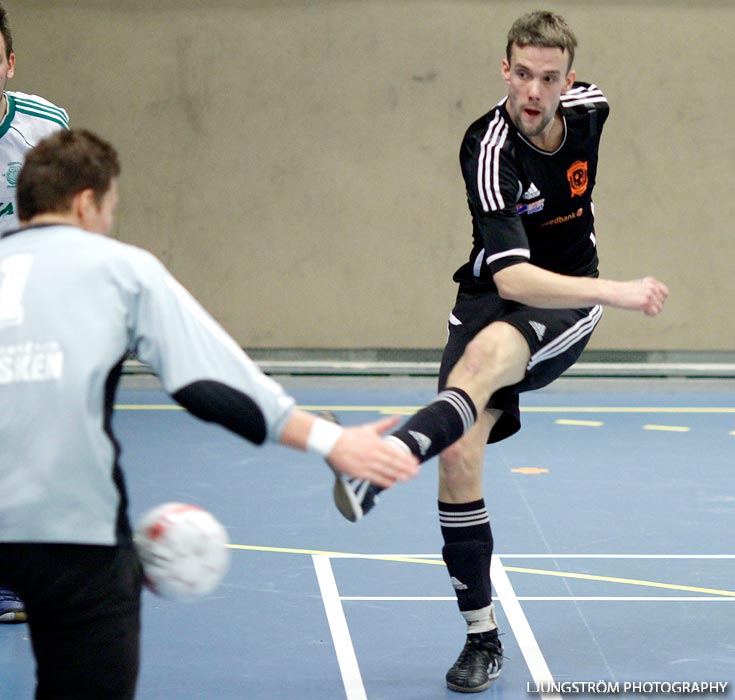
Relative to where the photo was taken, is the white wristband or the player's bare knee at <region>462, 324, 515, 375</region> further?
the player's bare knee at <region>462, 324, 515, 375</region>

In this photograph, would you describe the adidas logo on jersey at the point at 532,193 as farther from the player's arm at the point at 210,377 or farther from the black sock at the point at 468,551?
the player's arm at the point at 210,377

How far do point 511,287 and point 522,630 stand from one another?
147 centimetres

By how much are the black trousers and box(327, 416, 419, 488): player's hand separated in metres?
0.57

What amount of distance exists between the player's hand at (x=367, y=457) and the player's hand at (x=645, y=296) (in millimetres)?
1323

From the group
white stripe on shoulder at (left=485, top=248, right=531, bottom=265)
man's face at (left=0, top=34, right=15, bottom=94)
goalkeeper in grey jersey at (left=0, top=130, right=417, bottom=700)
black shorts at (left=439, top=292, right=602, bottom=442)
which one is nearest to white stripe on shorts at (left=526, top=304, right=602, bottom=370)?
black shorts at (left=439, top=292, right=602, bottom=442)

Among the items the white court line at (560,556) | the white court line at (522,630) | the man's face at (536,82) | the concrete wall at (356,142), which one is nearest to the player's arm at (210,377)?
the white court line at (522,630)

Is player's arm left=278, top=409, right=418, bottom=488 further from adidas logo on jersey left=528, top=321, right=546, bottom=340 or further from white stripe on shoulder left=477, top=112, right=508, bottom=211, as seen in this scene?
white stripe on shoulder left=477, top=112, right=508, bottom=211

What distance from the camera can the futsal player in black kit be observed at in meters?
4.52

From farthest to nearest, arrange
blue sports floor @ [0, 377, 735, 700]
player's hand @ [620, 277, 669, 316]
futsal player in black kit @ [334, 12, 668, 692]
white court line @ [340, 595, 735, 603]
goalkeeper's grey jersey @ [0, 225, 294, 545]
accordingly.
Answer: white court line @ [340, 595, 735, 603] → blue sports floor @ [0, 377, 735, 700] → futsal player in black kit @ [334, 12, 668, 692] → player's hand @ [620, 277, 669, 316] → goalkeeper's grey jersey @ [0, 225, 294, 545]

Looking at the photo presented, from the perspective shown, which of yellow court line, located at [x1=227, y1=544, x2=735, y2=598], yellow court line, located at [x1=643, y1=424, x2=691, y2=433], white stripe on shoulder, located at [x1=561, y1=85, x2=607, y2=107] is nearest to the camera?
white stripe on shoulder, located at [x1=561, y1=85, x2=607, y2=107]

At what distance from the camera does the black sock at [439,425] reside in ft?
13.9

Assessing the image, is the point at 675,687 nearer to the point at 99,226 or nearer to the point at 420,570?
the point at 420,570

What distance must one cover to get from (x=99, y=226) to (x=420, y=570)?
3351 mm

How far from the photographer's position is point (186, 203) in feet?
35.7
